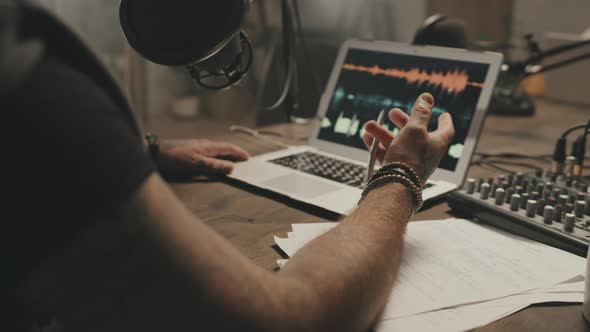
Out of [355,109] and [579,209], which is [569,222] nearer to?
[579,209]

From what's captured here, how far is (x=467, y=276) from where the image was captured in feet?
2.38

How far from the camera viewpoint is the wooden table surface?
64 centimetres

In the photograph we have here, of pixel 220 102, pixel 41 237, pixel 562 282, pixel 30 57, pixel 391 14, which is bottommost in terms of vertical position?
pixel 220 102

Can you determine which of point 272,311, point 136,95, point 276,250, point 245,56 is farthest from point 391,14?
point 272,311

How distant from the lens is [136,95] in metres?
4.01

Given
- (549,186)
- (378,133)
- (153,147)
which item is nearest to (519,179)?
(549,186)

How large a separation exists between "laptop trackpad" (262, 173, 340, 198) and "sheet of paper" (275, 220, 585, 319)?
0.54ft

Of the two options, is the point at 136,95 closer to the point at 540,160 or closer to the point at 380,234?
the point at 540,160

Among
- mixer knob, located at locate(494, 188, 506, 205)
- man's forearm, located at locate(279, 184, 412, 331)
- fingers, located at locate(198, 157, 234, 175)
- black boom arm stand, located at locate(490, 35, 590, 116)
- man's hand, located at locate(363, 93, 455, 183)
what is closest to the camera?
man's forearm, located at locate(279, 184, 412, 331)

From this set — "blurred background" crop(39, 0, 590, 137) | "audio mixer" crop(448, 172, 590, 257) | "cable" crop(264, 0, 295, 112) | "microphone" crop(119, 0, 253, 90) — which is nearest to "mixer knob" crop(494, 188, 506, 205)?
"audio mixer" crop(448, 172, 590, 257)

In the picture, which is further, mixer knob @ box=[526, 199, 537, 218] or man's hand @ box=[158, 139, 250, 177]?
man's hand @ box=[158, 139, 250, 177]

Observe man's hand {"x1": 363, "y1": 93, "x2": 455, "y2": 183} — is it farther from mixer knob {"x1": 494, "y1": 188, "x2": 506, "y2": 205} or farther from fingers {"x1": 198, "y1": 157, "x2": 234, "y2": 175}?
fingers {"x1": 198, "y1": 157, "x2": 234, "y2": 175}

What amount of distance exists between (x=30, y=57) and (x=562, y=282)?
67 cm

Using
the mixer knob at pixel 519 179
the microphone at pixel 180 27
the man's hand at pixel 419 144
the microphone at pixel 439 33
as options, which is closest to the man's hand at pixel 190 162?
the microphone at pixel 180 27
